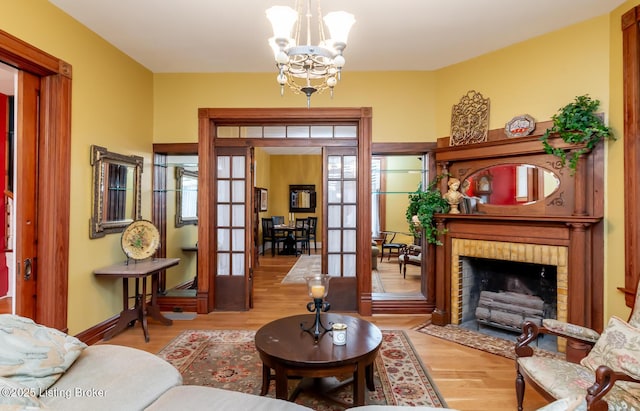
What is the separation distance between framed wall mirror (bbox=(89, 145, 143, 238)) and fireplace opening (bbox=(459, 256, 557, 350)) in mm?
3832

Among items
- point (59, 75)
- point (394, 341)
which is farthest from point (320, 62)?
point (394, 341)

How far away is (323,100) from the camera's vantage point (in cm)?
432

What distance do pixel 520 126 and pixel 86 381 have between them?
391 centimetres

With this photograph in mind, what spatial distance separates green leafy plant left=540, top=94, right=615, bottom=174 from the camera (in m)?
2.89

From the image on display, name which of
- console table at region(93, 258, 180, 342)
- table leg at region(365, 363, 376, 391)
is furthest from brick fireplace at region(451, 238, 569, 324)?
console table at region(93, 258, 180, 342)

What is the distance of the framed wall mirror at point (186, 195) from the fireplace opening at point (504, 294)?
3.77 m

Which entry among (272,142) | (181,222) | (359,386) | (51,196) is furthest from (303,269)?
(359,386)

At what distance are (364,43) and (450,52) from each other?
993 mm

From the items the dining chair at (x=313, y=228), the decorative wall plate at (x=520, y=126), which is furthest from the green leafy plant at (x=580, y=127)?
the dining chair at (x=313, y=228)

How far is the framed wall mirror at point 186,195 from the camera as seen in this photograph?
4.95 m

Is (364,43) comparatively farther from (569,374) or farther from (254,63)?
(569,374)

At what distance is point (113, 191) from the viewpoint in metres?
3.72

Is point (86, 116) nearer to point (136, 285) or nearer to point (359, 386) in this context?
point (136, 285)

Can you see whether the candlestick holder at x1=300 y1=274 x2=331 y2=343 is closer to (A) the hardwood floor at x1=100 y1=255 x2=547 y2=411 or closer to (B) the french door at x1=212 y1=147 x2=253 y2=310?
(A) the hardwood floor at x1=100 y1=255 x2=547 y2=411
